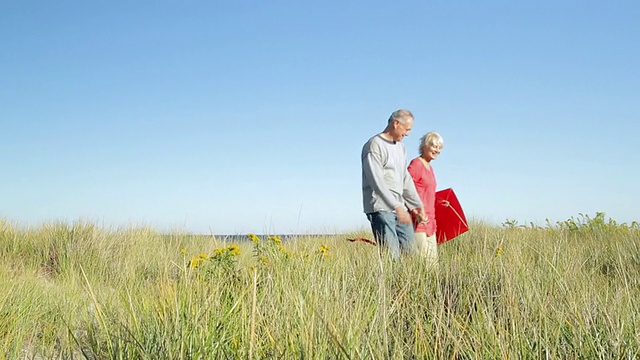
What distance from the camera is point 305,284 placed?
123 inches

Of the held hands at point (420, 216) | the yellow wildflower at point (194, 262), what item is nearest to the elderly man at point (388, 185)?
the held hands at point (420, 216)

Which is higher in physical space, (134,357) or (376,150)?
(376,150)

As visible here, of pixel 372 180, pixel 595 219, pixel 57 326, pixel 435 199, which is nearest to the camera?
pixel 57 326

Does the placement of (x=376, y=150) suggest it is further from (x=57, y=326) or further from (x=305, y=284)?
(x=57, y=326)

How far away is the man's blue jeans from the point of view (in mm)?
5195

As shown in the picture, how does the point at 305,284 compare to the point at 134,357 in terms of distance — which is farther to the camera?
the point at 305,284

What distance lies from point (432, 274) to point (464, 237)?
4594mm

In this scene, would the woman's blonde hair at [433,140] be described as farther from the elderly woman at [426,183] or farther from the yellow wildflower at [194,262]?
the yellow wildflower at [194,262]

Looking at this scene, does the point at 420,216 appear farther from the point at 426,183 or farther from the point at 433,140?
the point at 433,140

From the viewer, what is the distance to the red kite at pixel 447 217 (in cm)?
641

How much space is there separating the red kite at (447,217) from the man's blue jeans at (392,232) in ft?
3.43

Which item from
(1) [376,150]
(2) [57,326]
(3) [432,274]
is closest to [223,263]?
(2) [57,326]

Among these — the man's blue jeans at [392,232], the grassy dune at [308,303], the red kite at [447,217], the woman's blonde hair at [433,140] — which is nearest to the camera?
the grassy dune at [308,303]

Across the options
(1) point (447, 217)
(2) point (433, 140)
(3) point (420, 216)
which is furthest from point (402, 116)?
(1) point (447, 217)
